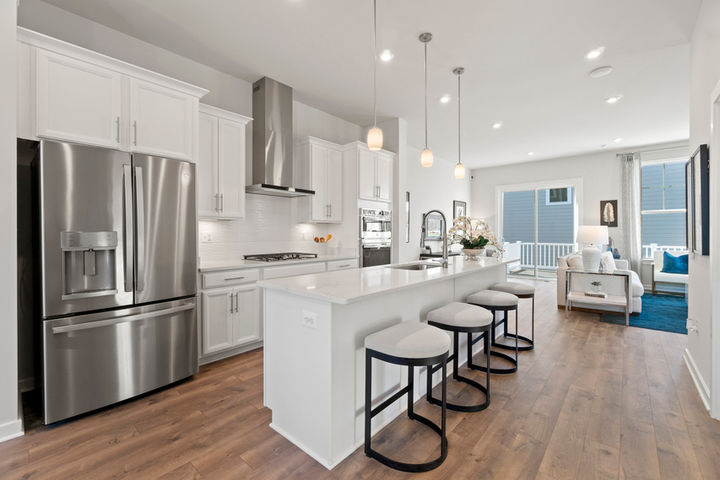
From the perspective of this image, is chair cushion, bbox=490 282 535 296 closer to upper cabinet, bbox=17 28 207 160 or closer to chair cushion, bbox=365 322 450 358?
chair cushion, bbox=365 322 450 358

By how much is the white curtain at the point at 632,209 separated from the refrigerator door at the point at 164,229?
8064 mm

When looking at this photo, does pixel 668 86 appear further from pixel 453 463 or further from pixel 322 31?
pixel 453 463

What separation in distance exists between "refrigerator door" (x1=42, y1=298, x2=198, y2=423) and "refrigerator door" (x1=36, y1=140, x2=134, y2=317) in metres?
0.13

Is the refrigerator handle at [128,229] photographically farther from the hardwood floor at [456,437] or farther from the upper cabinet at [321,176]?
the upper cabinet at [321,176]

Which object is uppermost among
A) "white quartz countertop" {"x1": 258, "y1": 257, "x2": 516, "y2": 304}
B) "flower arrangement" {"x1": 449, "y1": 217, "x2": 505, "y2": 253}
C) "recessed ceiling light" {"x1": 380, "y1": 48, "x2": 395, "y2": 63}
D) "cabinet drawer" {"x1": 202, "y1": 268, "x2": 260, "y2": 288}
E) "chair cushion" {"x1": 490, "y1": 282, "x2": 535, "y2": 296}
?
"recessed ceiling light" {"x1": 380, "y1": 48, "x2": 395, "y2": 63}

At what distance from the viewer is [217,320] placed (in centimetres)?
299

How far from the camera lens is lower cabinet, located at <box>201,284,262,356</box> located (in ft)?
9.61

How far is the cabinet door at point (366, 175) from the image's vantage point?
4.49 metres

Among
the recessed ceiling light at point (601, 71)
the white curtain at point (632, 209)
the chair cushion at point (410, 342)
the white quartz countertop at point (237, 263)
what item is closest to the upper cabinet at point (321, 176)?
the white quartz countertop at point (237, 263)

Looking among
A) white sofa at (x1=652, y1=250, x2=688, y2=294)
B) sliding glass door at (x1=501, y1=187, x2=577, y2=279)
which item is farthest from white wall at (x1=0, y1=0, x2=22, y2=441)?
sliding glass door at (x1=501, y1=187, x2=577, y2=279)

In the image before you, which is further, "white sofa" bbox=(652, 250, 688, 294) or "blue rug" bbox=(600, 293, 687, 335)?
"white sofa" bbox=(652, 250, 688, 294)

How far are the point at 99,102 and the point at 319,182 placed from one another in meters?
2.43

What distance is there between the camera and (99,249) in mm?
2186

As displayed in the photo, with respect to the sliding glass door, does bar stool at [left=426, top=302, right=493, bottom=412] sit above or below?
below
